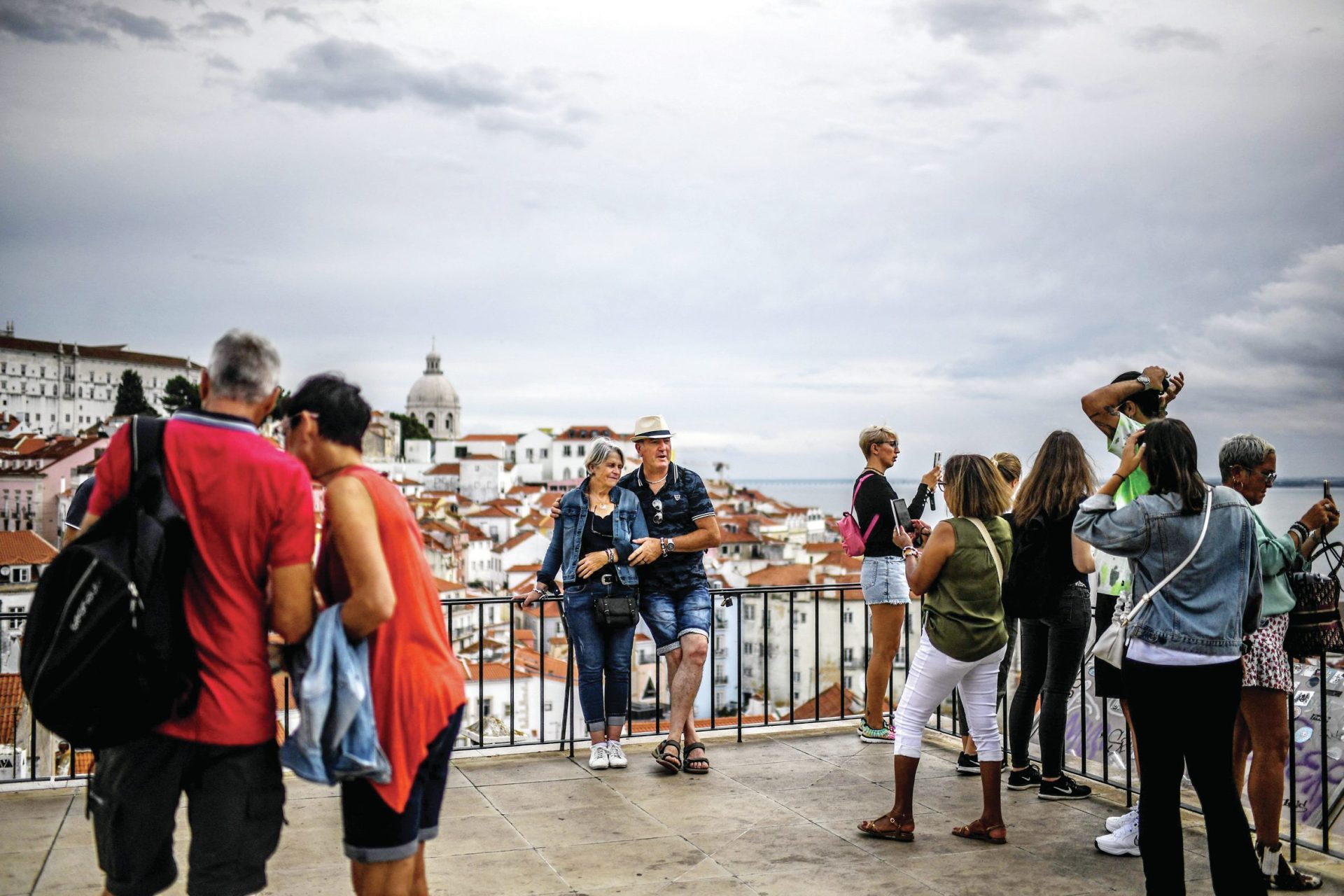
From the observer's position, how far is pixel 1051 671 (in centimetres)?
552

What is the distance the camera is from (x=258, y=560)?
9.15 ft

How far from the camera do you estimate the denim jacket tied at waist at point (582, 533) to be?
6.21m

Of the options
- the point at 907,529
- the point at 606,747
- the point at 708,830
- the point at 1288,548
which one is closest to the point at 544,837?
the point at 708,830

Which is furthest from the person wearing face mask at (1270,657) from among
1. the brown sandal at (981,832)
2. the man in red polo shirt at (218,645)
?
the man in red polo shirt at (218,645)

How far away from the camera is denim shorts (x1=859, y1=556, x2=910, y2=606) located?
6.85 meters

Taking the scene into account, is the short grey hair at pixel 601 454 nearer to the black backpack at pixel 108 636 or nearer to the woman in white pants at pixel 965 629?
the woman in white pants at pixel 965 629

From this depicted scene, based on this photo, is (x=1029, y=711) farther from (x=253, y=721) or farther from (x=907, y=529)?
(x=253, y=721)

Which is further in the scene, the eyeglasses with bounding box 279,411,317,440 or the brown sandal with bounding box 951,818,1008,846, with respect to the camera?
the brown sandal with bounding box 951,818,1008,846

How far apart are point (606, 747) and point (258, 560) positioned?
3.92m

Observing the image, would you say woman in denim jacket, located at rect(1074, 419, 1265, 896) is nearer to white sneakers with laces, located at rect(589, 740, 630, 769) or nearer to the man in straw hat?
the man in straw hat

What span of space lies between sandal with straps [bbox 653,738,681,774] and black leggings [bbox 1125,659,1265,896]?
2845 mm

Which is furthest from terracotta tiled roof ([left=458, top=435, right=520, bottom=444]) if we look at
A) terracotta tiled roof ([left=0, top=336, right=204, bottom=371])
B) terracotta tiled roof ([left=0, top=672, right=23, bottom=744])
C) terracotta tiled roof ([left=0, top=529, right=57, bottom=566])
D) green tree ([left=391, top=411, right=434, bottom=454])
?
terracotta tiled roof ([left=0, top=672, right=23, bottom=744])

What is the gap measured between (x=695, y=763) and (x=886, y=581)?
1671mm

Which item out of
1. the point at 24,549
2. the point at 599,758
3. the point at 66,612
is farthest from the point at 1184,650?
the point at 24,549
